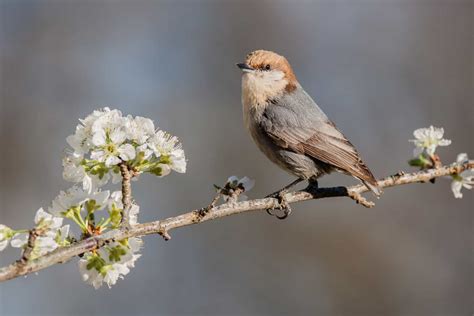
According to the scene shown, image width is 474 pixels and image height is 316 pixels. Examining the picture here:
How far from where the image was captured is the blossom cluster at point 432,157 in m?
3.01

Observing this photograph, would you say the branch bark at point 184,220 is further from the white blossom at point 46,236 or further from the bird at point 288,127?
the bird at point 288,127

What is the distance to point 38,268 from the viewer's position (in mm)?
1824

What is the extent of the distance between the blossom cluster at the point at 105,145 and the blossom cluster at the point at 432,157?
1380 millimetres

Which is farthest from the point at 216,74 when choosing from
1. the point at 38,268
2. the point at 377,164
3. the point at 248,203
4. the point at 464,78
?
the point at 38,268

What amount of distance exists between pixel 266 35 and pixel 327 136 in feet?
13.8

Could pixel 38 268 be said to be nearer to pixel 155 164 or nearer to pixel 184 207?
pixel 155 164

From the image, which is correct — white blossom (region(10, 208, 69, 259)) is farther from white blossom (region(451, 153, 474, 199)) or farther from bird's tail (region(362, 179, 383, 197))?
white blossom (region(451, 153, 474, 199))

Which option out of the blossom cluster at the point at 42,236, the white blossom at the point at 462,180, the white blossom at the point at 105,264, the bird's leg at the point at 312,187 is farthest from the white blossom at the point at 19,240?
the white blossom at the point at 462,180

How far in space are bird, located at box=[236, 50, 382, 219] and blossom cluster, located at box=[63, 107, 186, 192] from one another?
1793 mm

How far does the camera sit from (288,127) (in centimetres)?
414

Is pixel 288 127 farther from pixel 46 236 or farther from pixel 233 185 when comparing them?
pixel 46 236

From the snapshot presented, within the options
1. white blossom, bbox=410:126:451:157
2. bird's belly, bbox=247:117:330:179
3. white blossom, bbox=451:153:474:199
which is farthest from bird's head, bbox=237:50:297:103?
white blossom, bbox=451:153:474:199

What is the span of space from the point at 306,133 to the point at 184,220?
6.80 feet

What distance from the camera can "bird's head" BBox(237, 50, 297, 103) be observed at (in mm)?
4340
